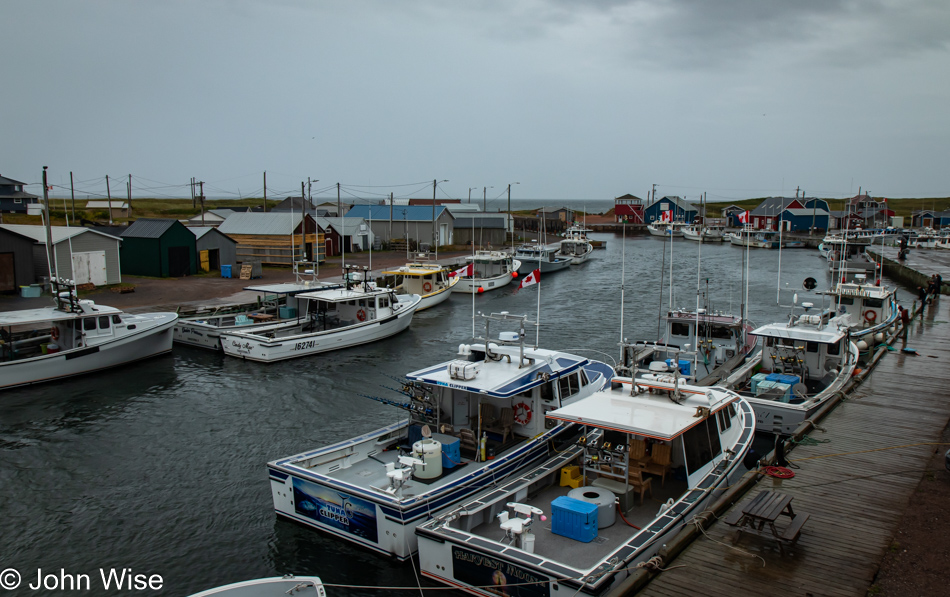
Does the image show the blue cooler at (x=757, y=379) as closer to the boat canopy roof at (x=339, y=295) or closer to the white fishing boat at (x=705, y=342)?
the white fishing boat at (x=705, y=342)

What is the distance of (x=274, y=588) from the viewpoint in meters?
8.41

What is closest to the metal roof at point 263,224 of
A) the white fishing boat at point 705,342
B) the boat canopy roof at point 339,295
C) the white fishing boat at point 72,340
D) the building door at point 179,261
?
the building door at point 179,261

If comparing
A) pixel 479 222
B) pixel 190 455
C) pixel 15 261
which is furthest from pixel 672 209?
pixel 190 455

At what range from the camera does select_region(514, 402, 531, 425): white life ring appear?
13.5 meters

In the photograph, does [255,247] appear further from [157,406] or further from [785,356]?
[785,356]

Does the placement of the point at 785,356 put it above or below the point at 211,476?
above

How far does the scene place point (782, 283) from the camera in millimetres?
52156

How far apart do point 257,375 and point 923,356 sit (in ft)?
74.3

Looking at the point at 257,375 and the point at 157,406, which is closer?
the point at 157,406

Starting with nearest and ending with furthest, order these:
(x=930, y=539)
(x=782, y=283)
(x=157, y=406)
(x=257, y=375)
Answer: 1. (x=930, y=539)
2. (x=157, y=406)
3. (x=257, y=375)
4. (x=782, y=283)

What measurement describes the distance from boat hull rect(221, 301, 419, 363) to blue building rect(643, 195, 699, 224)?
97324mm

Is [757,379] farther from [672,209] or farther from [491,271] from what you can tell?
[672,209]

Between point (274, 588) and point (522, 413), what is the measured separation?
637 cm

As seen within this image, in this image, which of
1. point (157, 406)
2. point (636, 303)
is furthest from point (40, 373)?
point (636, 303)
